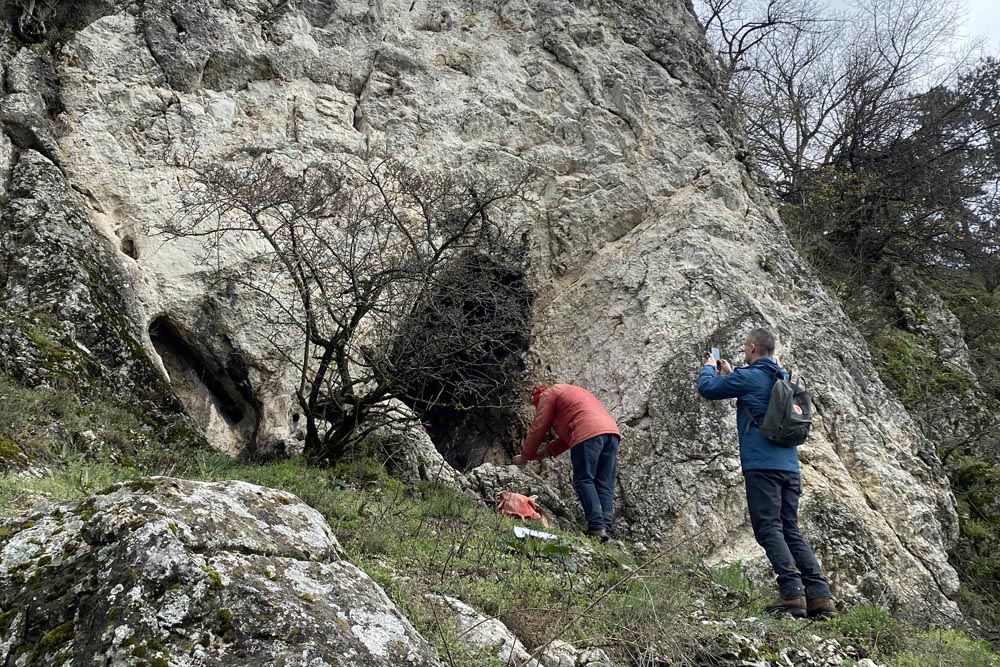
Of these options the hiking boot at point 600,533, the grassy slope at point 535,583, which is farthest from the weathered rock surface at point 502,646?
the hiking boot at point 600,533

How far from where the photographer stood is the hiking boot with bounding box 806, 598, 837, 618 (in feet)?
16.5

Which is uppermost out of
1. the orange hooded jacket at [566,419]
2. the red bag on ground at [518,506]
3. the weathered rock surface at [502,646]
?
the orange hooded jacket at [566,419]

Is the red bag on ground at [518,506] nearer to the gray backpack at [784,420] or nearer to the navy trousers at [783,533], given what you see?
the navy trousers at [783,533]

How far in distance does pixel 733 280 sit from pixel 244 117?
5.72 meters

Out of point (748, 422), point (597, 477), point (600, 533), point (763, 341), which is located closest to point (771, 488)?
point (748, 422)

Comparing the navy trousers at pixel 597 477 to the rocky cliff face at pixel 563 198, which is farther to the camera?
the rocky cliff face at pixel 563 198

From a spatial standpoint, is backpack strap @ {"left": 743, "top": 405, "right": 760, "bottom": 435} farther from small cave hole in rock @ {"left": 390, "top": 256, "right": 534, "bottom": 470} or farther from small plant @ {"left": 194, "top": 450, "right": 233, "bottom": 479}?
small plant @ {"left": 194, "top": 450, "right": 233, "bottom": 479}

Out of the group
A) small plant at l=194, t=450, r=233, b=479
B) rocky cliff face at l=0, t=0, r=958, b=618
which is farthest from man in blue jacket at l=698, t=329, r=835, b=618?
small plant at l=194, t=450, r=233, b=479

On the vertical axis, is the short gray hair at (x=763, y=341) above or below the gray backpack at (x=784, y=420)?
above

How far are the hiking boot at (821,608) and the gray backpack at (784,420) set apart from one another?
1.00 metres

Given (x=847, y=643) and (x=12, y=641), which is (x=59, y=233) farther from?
(x=847, y=643)

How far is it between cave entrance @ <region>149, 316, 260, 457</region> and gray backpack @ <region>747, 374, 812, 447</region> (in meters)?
4.52

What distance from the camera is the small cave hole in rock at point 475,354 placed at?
22.4 ft

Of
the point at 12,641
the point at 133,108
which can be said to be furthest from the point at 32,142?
the point at 12,641
